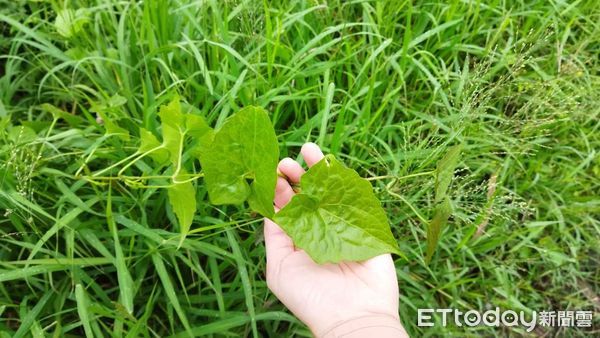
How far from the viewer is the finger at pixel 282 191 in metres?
1.31

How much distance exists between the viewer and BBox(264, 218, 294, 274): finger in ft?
4.19

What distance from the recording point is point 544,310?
1.85 meters

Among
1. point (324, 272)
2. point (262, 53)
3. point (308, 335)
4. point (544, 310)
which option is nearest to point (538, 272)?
point (544, 310)

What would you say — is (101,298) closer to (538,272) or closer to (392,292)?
(392,292)

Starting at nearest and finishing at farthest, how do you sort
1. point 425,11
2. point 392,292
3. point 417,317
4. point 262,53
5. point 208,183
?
point 208,183 → point 392,292 → point 417,317 → point 262,53 → point 425,11

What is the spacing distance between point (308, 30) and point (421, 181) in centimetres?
69

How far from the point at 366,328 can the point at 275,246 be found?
28 centimetres

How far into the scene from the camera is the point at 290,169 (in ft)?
4.23

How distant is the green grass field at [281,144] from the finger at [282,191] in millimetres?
108

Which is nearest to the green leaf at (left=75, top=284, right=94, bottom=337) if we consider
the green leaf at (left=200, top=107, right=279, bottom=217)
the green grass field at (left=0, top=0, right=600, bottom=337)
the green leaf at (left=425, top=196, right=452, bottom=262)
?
the green grass field at (left=0, top=0, right=600, bottom=337)

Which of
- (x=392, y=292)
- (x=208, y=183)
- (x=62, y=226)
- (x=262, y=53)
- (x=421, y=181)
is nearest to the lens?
(x=208, y=183)

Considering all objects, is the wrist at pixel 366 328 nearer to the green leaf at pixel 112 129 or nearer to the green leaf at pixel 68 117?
the green leaf at pixel 112 129

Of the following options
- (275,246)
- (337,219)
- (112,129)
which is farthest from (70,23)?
(337,219)

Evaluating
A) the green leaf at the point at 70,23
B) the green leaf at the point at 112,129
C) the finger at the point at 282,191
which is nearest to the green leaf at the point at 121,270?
the green leaf at the point at 112,129
